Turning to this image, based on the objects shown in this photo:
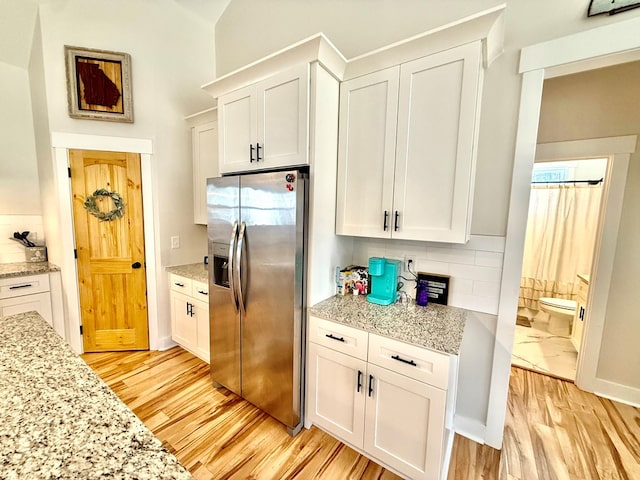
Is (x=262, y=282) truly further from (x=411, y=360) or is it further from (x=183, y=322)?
(x=183, y=322)

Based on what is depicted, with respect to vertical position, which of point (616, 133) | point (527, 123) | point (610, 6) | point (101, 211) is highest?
point (610, 6)

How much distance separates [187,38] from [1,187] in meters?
2.45

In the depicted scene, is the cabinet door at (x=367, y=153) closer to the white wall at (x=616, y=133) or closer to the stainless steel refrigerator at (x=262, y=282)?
the stainless steel refrigerator at (x=262, y=282)

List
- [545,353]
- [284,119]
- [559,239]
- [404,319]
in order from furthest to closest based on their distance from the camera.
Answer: [559,239]
[545,353]
[284,119]
[404,319]

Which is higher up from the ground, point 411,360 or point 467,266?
point 467,266

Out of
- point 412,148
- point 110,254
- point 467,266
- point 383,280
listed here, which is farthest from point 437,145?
point 110,254

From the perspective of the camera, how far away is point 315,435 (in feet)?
6.15

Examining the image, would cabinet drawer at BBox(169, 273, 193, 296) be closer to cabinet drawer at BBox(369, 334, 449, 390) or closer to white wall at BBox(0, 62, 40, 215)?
white wall at BBox(0, 62, 40, 215)

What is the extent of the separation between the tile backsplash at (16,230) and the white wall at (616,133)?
4946 mm

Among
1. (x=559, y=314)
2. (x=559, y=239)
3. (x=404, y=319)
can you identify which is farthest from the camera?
(x=559, y=239)

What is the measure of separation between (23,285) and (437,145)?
369 centimetres

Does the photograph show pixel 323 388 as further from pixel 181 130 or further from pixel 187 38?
pixel 187 38

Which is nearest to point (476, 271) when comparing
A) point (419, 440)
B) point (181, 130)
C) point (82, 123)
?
point (419, 440)

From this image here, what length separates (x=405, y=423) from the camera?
4.84 ft
